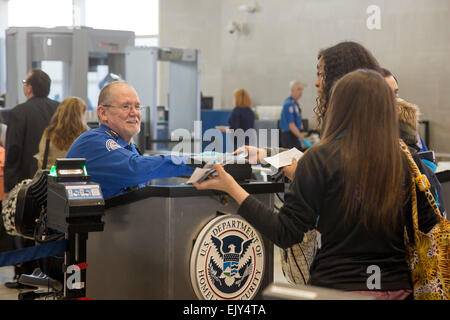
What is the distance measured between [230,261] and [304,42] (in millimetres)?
10994

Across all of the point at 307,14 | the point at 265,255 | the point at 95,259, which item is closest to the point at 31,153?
the point at 95,259

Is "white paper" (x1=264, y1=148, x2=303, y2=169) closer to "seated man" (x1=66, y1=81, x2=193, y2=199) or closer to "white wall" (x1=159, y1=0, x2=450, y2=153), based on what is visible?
"seated man" (x1=66, y1=81, x2=193, y2=199)

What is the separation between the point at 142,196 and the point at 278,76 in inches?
446

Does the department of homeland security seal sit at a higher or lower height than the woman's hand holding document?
lower

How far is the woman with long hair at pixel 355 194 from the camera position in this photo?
1886 mm

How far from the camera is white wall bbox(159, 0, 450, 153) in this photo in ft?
36.8

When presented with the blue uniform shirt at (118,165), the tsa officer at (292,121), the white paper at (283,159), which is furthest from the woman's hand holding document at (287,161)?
the tsa officer at (292,121)

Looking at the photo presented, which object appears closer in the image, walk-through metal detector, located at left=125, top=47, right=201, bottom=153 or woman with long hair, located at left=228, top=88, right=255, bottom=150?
walk-through metal detector, located at left=125, top=47, right=201, bottom=153

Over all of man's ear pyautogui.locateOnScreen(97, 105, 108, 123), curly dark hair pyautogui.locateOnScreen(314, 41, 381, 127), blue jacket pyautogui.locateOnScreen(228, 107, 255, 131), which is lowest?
blue jacket pyautogui.locateOnScreen(228, 107, 255, 131)

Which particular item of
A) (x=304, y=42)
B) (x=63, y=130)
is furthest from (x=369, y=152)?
(x=304, y=42)

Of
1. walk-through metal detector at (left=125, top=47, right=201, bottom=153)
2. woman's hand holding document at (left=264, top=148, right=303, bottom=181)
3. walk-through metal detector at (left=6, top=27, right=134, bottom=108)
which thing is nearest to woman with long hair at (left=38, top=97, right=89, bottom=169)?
woman's hand holding document at (left=264, top=148, right=303, bottom=181)

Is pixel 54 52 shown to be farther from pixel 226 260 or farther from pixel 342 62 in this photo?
pixel 342 62

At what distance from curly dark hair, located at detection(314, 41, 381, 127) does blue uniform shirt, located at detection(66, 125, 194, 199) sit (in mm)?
852

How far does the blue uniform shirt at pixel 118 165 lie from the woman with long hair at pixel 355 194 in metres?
0.99
